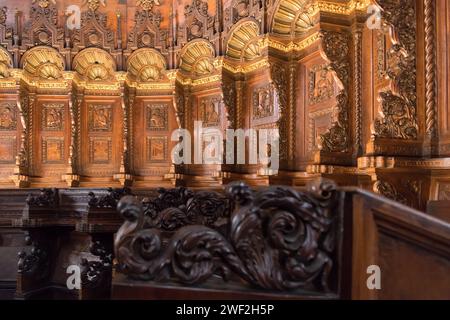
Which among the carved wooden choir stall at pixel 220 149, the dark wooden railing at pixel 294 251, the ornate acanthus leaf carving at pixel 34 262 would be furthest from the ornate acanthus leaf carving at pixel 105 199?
the dark wooden railing at pixel 294 251

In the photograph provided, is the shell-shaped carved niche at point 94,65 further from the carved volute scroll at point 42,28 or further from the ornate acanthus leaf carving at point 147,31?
the ornate acanthus leaf carving at point 147,31

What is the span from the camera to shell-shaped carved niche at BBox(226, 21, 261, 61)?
742 centimetres

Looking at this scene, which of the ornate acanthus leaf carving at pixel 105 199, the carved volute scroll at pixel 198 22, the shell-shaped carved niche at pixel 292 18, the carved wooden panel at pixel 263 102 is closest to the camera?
the ornate acanthus leaf carving at pixel 105 199

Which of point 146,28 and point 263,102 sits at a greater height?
point 146,28

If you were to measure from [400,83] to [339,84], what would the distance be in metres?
1.12

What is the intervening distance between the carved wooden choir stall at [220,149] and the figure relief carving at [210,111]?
3cm

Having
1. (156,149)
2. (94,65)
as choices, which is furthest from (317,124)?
(94,65)

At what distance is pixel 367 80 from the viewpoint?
483cm

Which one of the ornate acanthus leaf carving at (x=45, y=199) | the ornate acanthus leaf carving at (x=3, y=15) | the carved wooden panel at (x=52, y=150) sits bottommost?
the ornate acanthus leaf carving at (x=45, y=199)

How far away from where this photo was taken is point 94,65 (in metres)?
9.34

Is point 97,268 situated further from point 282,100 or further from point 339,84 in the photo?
point 282,100

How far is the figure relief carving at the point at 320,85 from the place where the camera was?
226 inches

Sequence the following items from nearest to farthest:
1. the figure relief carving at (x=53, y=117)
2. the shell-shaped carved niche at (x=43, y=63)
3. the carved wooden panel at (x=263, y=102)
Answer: the carved wooden panel at (x=263, y=102)
the shell-shaped carved niche at (x=43, y=63)
the figure relief carving at (x=53, y=117)
